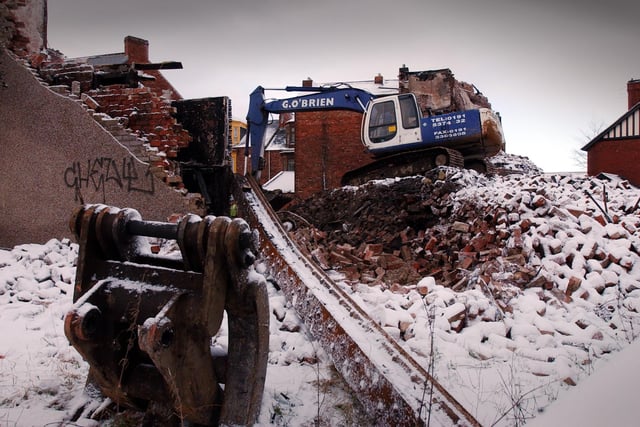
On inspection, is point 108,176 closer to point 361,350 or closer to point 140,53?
point 361,350

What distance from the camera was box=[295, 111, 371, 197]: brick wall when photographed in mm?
24203

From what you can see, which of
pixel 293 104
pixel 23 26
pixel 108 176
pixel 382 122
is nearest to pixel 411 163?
pixel 382 122

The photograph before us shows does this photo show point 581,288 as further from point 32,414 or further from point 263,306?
point 32,414

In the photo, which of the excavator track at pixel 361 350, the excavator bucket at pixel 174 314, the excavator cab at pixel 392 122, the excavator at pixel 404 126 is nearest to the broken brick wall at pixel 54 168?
the excavator track at pixel 361 350

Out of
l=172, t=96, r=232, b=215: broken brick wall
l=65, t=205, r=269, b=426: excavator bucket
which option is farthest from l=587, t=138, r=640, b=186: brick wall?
l=65, t=205, r=269, b=426: excavator bucket

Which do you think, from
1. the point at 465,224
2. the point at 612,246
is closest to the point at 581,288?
the point at 612,246

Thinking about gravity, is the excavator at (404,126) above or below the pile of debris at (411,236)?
above

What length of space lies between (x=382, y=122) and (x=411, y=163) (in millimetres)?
1570

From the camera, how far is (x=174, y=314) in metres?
2.56

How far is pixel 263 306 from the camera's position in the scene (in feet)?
Answer: 9.12

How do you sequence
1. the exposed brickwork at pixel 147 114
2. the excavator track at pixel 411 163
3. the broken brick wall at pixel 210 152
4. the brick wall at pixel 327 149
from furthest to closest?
the brick wall at pixel 327 149 → the excavator track at pixel 411 163 → the broken brick wall at pixel 210 152 → the exposed brickwork at pixel 147 114

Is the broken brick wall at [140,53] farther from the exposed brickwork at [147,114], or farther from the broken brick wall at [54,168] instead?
the exposed brickwork at [147,114]

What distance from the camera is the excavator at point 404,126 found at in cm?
1384

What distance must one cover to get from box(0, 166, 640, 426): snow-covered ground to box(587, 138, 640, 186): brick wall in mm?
12916
